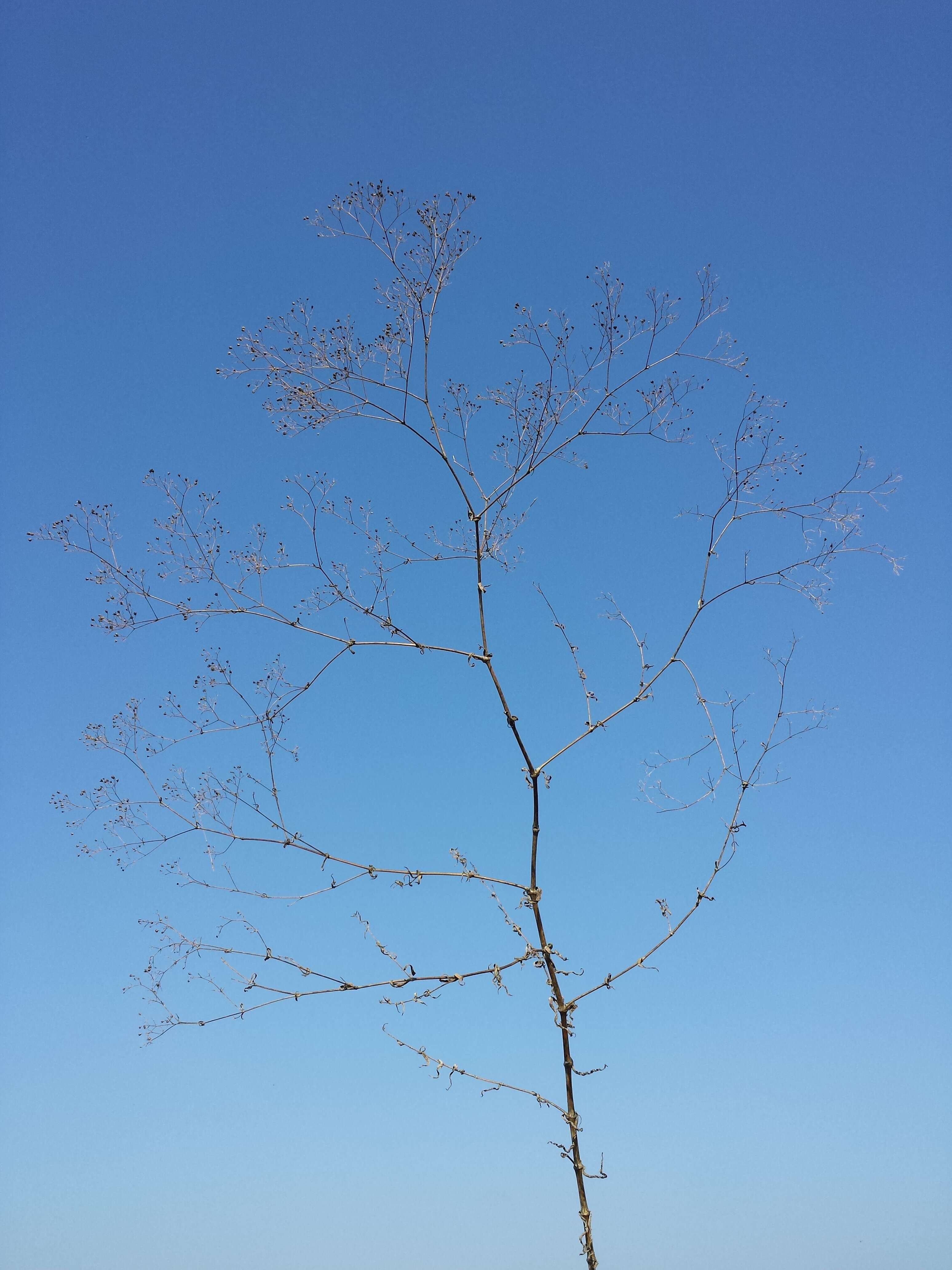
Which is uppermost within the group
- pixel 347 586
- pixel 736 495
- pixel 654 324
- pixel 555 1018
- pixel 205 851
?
pixel 654 324

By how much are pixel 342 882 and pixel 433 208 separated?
3.11 m

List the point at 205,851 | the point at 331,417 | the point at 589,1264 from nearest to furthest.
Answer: the point at 589,1264 → the point at 205,851 → the point at 331,417

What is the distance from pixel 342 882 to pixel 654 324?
2.98m

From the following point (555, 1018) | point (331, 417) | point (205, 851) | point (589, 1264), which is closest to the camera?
point (589, 1264)

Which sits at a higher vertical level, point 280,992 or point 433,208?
point 433,208

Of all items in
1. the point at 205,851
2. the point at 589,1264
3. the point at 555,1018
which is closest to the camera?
the point at 589,1264

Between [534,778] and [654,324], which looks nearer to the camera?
[534,778]

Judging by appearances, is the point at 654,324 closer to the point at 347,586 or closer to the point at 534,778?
the point at 347,586

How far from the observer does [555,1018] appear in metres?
4.12

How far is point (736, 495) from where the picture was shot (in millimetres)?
4848

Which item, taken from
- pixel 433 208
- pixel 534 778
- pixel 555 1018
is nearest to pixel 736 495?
pixel 534 778

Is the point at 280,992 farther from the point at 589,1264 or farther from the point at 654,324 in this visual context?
the point at 654,324

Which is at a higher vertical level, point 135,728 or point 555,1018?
point 135,728

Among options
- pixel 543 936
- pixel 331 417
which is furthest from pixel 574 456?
pixel 543 936
